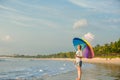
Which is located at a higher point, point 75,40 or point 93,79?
point 75,40

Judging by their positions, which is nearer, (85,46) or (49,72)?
(85,46)

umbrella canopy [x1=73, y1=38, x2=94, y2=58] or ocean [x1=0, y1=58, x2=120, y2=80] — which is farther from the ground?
umbrella canopy [x1=73, y1=38, x2=94, y2=58]

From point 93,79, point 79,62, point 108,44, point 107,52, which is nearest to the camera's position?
point 79,62

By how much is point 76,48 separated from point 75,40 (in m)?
0.46

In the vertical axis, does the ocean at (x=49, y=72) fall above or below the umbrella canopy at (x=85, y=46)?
below

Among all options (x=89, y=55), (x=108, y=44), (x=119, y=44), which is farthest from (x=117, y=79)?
(x=108, y=44)

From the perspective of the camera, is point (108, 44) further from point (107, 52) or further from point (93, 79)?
point (93, 79)

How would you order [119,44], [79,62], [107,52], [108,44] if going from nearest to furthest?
1. [79,62]
2. [119,44]
3. [107,52]
4. [108,44]

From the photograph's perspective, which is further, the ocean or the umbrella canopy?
the ocean

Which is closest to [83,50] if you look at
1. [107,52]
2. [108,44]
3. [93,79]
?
[93,79]

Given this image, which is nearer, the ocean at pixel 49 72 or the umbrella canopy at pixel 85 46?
the umbrella canopy at pixel 85 46

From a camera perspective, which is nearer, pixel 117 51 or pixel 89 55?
pixel 89 55

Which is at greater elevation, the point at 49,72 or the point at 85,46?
the point at 85,46

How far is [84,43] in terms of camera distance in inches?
650
